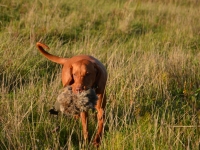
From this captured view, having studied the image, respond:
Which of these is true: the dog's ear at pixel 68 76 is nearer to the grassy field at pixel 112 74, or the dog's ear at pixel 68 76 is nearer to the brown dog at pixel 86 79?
the brown dog at pixel 86 79

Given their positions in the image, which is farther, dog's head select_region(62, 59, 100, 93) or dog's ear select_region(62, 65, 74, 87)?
dog's ear select_region(62, 65, 74, 87)

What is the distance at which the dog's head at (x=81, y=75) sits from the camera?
2720mm

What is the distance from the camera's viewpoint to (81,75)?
2.74 meters

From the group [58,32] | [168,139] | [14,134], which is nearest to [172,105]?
[168,139]

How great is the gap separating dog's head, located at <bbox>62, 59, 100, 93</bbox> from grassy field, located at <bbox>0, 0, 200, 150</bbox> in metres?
0.32

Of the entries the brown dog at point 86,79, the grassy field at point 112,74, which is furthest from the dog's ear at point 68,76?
the grassy field at point 112,74

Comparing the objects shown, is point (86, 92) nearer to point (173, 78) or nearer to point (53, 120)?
point (53, 120)

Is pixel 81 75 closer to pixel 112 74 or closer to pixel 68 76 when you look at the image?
pixel 68 76

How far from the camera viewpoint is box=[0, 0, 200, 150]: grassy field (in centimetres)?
273

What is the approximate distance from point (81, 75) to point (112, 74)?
1.44m

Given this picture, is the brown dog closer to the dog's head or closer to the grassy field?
the dog's head

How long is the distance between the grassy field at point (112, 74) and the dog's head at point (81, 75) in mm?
323

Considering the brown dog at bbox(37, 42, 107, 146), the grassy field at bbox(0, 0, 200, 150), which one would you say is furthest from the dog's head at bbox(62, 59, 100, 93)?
the grassy field at bbox(0, 0, 200, 150)

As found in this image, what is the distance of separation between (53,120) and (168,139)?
1.11 metres
